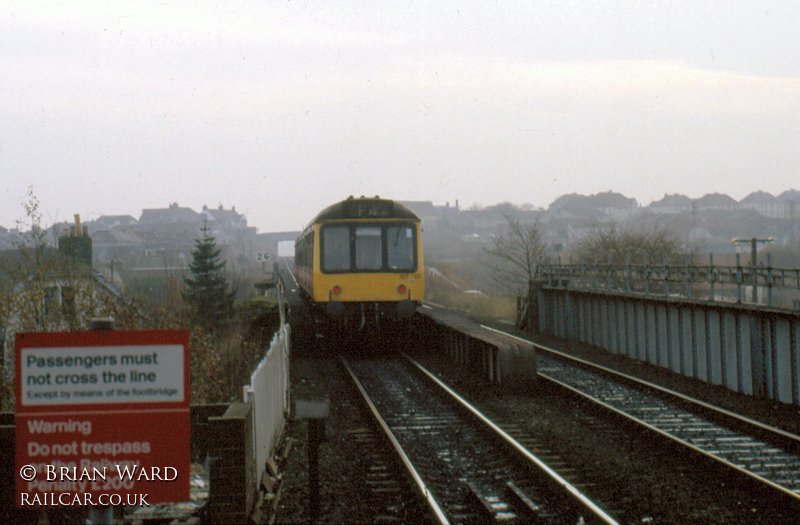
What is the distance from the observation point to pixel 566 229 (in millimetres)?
91750

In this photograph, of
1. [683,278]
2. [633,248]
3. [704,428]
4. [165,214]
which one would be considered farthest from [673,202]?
[704,428]

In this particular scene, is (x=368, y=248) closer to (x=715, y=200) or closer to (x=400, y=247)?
(x=400, y=247)

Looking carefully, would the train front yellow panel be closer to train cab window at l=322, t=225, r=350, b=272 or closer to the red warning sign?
train cab window at l=322, t=225, r=350, b=272

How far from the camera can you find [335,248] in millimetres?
16688

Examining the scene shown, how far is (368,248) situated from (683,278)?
643 cm

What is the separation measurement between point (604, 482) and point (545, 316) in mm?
16238

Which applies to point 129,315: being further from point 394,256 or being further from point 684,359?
point 684,359

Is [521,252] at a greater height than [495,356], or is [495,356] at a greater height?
[521,252]

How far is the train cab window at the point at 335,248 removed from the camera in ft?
54.6

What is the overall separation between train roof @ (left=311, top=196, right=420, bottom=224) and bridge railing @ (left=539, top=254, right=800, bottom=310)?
5274 mm

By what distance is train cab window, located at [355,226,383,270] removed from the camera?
16734mm

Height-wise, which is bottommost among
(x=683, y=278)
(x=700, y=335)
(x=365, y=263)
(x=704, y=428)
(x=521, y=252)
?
(x=704, y=428)

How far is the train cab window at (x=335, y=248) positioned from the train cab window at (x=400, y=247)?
902 millimetres

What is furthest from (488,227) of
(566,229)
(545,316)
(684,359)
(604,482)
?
(604,482)
